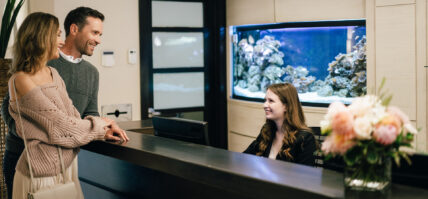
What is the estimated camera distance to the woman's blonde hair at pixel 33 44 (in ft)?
7.11

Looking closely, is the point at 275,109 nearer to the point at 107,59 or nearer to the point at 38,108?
the point at 38,108

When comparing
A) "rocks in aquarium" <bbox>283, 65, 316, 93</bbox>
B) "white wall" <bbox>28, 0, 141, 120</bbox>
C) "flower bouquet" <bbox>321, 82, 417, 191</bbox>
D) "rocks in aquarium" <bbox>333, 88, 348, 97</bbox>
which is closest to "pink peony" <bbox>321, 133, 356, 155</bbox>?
"flower bouquet" <bbox>321, 82, 417, 191</bbox>

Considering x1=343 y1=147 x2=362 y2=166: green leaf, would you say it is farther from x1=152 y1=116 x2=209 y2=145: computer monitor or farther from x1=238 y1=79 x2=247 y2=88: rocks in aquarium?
x1=238 y1=79 x2=247 y2=88: rocks in aquarium

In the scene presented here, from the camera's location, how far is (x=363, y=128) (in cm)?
148

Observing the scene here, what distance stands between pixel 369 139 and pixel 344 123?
0.28 feet

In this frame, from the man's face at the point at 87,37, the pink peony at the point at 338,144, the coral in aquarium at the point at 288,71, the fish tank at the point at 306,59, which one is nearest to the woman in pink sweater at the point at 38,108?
the man's face at the point at 87,37

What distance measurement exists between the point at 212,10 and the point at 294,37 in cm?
124

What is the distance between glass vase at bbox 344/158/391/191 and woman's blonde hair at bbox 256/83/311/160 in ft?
4.40

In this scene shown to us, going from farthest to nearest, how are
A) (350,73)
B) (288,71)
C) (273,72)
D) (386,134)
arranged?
(273,72) → (288,71) → (350,73) → (386,134)

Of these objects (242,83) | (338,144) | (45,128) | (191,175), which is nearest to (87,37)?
(45,128)

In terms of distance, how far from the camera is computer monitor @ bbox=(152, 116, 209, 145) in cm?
251

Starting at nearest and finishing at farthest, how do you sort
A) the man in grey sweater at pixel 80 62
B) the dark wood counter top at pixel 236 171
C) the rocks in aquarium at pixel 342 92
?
the dark wood counter top at pixel 236 171 → the man in grey sweater at pixel 80 62 → the rocks in aquarium at pixel 342 92

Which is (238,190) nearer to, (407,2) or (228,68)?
(407,2)

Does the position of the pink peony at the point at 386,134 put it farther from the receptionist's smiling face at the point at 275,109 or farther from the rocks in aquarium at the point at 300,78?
the rocks in aquarium at the point at 300,78
